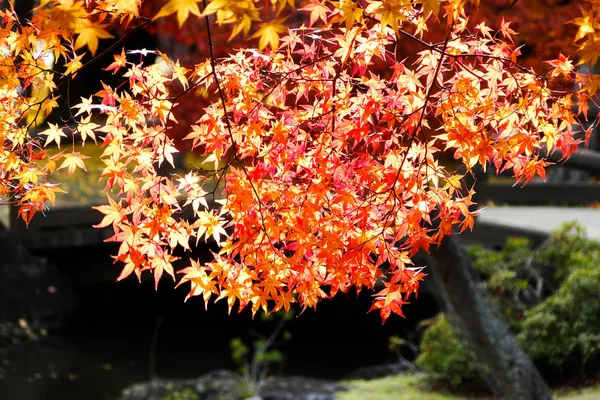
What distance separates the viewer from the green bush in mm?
6988

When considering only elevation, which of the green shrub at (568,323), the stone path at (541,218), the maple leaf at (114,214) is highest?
the stone path at (541,218)

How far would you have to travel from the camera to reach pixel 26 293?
344 inches

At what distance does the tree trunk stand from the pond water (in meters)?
3.06

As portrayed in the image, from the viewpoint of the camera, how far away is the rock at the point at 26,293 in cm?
862

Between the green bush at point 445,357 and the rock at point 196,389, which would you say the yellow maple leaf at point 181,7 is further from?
the rock at point 196,389

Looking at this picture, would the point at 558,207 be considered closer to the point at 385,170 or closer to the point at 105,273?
the point at 105,273

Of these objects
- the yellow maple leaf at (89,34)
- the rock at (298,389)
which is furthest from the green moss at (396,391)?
the yellow maple leaf at (89,34)

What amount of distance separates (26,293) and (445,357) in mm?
4389

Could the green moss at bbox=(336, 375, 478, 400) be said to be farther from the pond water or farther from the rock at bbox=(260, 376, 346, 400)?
the pond water

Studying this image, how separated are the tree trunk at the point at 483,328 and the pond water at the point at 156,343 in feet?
10.0

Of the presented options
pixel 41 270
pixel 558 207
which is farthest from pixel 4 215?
pixel 558 207

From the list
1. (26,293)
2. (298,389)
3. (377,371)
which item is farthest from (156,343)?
(298,389)

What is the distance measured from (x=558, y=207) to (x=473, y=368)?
531cm

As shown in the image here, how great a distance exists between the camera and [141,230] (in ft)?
8.32
